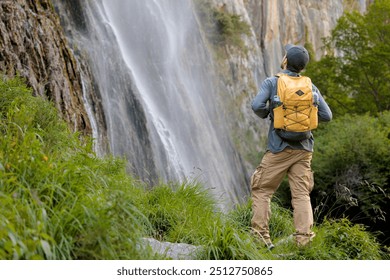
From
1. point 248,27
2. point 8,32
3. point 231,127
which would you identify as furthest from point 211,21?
point 8,32

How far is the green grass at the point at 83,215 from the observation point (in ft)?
12.7

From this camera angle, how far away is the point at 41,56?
9.39 metres

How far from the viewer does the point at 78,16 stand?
1480 centimetres

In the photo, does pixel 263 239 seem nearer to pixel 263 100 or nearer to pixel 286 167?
pixel 286 167

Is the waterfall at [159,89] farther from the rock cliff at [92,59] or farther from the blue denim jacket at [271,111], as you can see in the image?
the blue denim jacket at [271,111]

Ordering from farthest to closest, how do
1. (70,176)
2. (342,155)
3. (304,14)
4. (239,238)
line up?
(304,14) → (342,155) → (239,238) → (70,176)

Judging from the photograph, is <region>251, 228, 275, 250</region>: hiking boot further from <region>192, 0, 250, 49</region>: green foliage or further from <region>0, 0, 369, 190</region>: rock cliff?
<region>192, 0, 250, 49</region>: green foliage

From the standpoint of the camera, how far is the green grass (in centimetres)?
388

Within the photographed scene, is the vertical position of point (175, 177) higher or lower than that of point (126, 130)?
lower

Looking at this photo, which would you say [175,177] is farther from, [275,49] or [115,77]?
[275,49]

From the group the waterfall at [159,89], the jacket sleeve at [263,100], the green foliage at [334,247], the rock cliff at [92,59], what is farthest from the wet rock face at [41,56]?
the green foliage at [334,247]

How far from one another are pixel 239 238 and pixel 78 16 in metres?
10.8

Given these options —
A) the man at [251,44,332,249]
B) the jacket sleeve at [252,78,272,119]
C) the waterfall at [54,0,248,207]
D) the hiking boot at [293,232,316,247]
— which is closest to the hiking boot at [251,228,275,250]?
the man at [251,44,332,249]

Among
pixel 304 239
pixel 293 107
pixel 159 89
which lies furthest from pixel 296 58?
pixel 159 89
